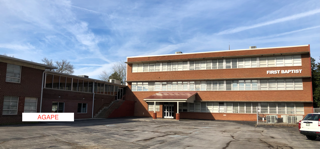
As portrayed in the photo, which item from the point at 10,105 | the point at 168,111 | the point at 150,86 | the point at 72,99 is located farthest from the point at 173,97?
the point at 10,105

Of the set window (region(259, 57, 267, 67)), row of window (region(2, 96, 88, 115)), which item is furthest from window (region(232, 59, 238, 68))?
row of window (region(2, 96, 88, 115))

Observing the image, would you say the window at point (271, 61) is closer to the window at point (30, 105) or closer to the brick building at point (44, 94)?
the brick building at point (44, 94)

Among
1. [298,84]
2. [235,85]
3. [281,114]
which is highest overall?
[298,84]

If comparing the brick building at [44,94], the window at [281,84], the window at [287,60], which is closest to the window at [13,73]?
the brick building at [44,94]

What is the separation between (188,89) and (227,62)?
698 cm

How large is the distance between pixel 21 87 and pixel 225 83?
25271mm

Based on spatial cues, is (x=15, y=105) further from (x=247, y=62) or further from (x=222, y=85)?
(x=247, y=62)

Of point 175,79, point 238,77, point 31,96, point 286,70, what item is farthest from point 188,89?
point 31,96

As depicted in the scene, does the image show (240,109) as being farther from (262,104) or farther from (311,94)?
(311,94)

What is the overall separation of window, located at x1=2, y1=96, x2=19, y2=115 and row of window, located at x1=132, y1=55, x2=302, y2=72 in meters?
20.6

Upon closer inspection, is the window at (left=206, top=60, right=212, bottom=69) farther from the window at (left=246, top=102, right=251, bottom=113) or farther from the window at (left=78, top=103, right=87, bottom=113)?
the window at (left=78, top=103, right=87, bottom=113)

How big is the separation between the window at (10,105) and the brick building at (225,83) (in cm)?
1708

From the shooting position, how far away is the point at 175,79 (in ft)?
120

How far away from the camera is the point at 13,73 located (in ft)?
68.6
